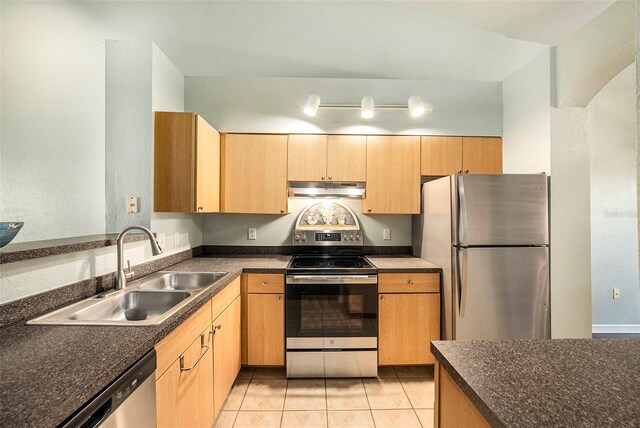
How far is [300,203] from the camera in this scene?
3.05 metres

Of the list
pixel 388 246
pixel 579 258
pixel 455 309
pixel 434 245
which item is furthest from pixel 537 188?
pixel 388 246

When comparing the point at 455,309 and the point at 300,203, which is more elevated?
the point at 300,203

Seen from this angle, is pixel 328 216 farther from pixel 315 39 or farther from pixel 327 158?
pixel 315 39

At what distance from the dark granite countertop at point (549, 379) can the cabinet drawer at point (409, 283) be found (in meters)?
1.43

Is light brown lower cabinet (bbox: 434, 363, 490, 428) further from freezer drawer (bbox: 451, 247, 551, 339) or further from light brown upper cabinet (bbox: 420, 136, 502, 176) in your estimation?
light brown upper cabinet (bbox: 420, 136, 502, 176)

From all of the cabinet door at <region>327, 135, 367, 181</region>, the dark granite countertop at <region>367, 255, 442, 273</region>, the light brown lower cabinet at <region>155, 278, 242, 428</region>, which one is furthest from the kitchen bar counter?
the cabinet door at <region>327, 135, 367, 181</region>

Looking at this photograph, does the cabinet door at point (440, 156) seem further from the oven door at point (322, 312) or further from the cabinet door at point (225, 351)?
the cabinet door at point (225, 351)

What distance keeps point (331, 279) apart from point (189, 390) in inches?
48.7

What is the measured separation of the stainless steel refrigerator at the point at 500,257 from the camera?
2.20 m

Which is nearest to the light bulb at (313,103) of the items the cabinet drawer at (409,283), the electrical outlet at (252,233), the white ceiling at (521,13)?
the white ceiling at (521,13)

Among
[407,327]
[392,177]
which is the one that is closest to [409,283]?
[407,327]

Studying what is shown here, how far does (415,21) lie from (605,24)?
4.54 ft

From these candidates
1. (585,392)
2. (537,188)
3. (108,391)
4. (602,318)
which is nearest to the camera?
(585,392)

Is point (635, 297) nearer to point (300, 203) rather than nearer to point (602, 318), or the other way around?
point (602, 318)
